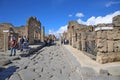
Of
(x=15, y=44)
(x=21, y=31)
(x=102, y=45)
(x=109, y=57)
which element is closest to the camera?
(x=109, y=57)

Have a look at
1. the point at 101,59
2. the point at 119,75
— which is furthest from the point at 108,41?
the point at 119,75

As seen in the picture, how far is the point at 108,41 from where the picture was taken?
938cm

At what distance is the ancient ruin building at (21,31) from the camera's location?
17.2m

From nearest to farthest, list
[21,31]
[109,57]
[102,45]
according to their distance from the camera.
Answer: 1. [109,57]
2. [102,45]
3. [21,31]

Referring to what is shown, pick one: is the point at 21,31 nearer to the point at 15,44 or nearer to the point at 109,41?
the point at 15,44

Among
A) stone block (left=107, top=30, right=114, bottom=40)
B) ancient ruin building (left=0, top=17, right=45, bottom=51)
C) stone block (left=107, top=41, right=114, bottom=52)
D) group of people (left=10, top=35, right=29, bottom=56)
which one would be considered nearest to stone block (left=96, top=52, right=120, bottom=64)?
stone block (left=107, top=41, right=114, bottom=52)

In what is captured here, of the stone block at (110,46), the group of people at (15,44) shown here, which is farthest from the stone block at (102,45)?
the group of people at (15,44)

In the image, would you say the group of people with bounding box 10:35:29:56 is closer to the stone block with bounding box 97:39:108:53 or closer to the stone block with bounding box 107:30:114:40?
the stone block with bounding box 97:39:108:53

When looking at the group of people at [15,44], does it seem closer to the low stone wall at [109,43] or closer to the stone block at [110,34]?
the low stone wall at [109,43]

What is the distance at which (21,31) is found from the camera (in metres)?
35.3

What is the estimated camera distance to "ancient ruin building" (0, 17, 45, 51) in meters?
17.2

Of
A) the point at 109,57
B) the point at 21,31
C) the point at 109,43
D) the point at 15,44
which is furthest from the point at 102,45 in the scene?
the point at 21,31

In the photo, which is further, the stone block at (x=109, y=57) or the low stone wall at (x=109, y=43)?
the low stone wall at (x=109, y=43)

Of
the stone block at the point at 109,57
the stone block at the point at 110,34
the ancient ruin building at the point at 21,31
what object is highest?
the ancient ruin building at the point at 21,31
